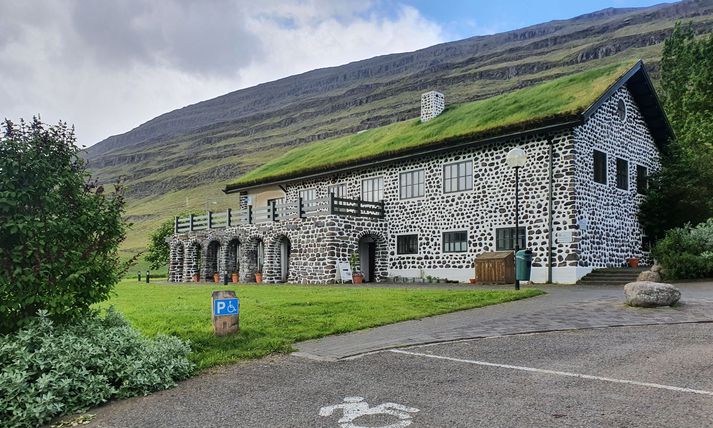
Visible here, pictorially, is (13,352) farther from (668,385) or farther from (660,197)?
(660,197)

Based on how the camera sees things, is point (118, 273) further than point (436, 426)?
Yes

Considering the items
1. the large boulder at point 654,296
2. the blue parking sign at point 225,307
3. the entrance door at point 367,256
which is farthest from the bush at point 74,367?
the entrance door at point 367,256

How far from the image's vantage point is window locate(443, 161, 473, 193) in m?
22.4

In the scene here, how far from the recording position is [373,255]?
85.9 feet

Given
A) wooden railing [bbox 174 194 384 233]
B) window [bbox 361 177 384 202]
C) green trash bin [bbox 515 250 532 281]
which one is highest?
window [bbox 361 177 384 202]

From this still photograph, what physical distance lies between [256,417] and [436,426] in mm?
1627

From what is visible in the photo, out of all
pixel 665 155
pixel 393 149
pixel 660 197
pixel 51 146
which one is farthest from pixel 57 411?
pixel 665 155

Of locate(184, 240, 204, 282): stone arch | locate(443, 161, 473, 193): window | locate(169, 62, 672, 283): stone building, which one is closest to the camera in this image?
locate(169, 62, 672, 283): stone building

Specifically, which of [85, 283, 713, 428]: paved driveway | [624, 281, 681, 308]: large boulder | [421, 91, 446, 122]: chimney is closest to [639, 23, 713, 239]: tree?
[421, 91, 446, 122]: chimney

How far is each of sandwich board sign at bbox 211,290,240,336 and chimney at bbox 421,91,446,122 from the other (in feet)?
69.0

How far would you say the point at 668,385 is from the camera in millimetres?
5387

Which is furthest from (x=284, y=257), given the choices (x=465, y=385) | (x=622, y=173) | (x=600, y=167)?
(x=465, y=385)

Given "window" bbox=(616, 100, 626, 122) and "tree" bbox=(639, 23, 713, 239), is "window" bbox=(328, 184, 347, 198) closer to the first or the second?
"window" bbox=(616, 100, 626, 122)

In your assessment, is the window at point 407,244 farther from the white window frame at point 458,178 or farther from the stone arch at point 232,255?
the stone arch at point 232,255
